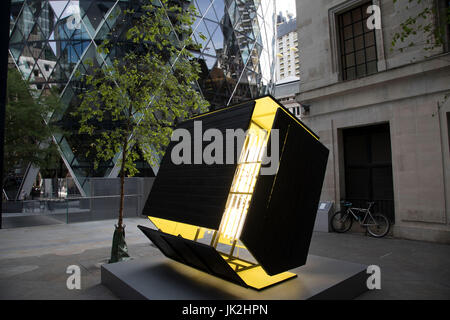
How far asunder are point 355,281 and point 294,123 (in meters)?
2.82

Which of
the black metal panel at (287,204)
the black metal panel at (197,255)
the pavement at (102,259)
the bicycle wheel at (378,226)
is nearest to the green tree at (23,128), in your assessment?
the pavement at (102,259)

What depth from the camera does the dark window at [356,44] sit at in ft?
39.5

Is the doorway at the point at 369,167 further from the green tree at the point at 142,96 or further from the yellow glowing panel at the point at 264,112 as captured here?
the yellow glowing panel at the point at 264,112

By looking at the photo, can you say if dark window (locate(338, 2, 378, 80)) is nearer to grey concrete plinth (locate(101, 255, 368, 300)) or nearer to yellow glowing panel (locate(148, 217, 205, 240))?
grey concrete plinth (locate(101, 255, 368, 300))

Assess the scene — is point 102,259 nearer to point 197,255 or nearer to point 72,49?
point 197,255

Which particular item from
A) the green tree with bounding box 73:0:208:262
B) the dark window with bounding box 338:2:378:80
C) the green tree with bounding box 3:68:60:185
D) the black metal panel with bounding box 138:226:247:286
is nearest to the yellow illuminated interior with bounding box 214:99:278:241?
the black metal panel with bounding box 138:226:247:286

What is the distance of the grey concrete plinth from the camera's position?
426cm

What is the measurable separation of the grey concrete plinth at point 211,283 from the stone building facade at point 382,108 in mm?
5468

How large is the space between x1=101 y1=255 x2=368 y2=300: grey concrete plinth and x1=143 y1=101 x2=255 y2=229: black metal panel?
38.8 inches

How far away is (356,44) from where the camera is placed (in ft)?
40.9

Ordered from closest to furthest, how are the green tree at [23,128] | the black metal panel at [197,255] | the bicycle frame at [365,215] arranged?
the black metal panel at [197,255] → the bicycle frame at [365,215] → the green tree at [23,128]
